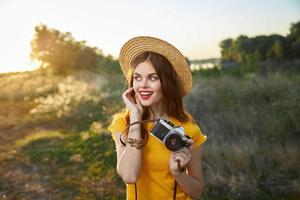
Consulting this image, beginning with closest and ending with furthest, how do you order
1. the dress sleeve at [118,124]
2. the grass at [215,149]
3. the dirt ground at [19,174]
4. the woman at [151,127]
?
the woman at [151,127]
the dress sleeve at [118,124]
the grass at [215,149]
the dirt ground at [19,174]

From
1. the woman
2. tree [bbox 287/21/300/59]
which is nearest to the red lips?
the woman

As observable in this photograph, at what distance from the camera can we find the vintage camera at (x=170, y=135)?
2.03 metres

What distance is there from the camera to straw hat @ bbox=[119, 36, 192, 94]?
237 cm

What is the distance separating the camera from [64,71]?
30.1 meters

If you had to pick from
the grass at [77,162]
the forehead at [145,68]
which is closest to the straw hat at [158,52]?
the forehead at [145,68]

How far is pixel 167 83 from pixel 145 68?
15 cm

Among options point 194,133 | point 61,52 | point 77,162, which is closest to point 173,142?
point 194,133

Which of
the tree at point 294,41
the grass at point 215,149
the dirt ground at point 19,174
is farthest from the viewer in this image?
the tree at point 294,41

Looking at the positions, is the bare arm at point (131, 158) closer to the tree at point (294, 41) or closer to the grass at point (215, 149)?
the grass at point (215, 149)

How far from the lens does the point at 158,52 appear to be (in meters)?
2.35

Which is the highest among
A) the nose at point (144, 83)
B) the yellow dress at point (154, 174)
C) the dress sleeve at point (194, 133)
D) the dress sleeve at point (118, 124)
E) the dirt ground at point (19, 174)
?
the nose at point (144, 83)

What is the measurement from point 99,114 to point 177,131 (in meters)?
9.18

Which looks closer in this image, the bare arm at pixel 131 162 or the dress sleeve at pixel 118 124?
the bare arm at pixel 131 162

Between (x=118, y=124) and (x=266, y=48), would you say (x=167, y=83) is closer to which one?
(x=118, y=124)
